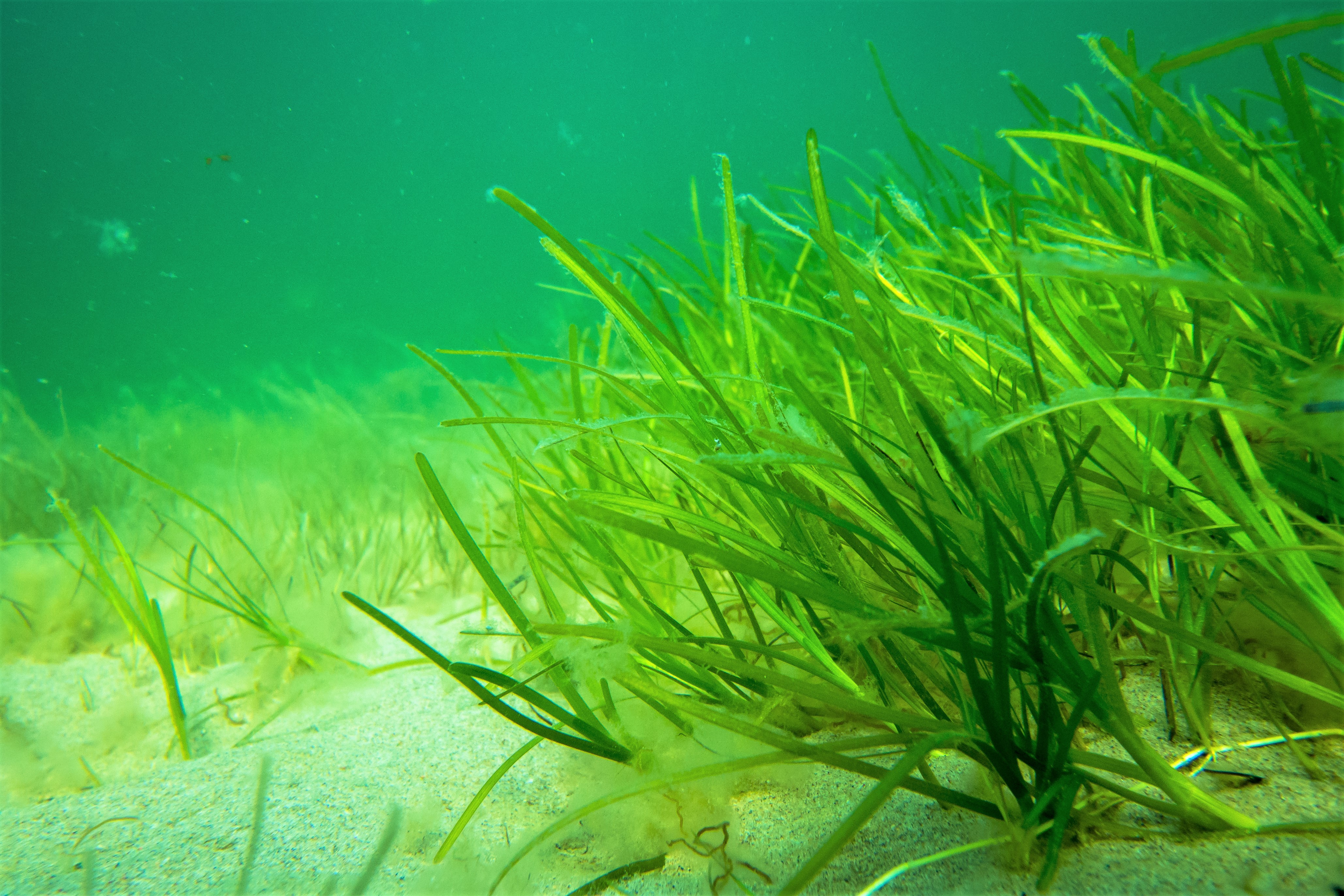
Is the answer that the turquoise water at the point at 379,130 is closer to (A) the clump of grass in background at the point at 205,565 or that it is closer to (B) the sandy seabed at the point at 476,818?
(A) the clump of grass in background at the point at 205,565

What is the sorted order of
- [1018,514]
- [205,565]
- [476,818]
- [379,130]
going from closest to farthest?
[1018,514], [476,818], [205,565], [379,130]

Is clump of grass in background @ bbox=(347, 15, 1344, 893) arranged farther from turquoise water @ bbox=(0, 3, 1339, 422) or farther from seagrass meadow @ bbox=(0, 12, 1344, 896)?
turquoise water @ bbox=(0, 3, 1339, 422)

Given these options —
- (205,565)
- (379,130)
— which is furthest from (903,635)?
(379,130)

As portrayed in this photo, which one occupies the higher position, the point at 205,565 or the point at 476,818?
the point at 205,565

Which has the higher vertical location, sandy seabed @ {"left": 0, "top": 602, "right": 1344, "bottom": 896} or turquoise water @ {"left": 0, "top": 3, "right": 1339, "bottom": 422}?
turquoise water @ {"left": 0, "top": 3, "right": 1339, "bottom": 422}

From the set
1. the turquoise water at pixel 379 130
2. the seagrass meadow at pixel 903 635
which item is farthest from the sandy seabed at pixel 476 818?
the turquoise water at pixel 379 130

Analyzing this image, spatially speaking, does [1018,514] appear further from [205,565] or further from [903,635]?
[205,565]

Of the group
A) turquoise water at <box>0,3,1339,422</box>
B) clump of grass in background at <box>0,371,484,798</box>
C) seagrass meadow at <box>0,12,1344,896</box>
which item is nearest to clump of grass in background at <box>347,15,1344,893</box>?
seagrass meadow at <box>0,12,1344,896</box>

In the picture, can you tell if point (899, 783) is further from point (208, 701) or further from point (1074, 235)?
point (208, 701)
